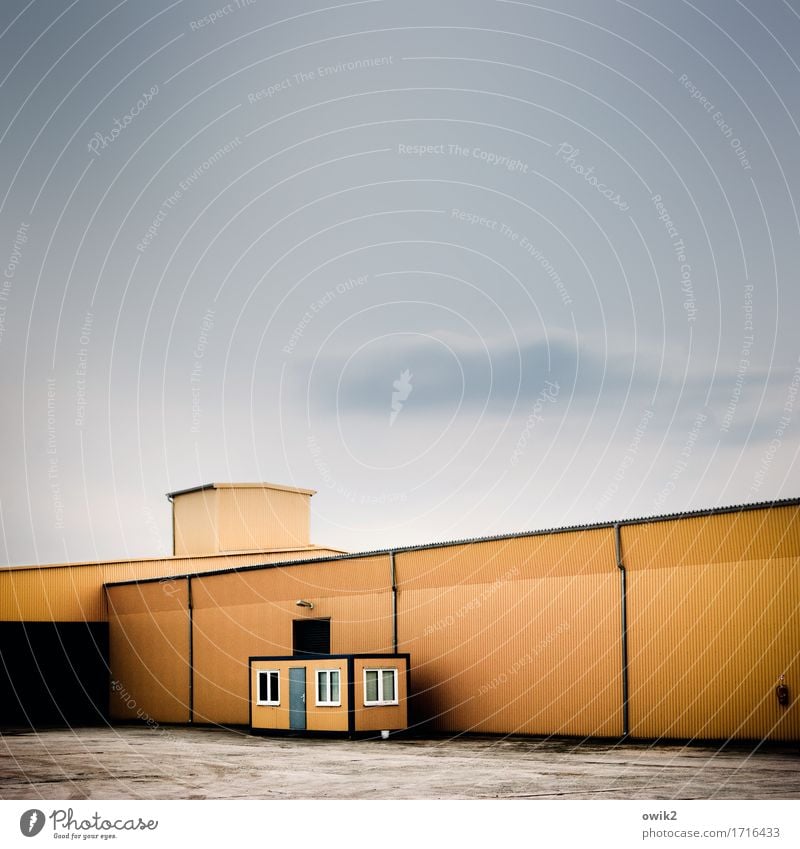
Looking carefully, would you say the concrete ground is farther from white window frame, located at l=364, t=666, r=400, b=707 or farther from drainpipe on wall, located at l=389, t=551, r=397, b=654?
drainpipe on wall, located at l=389, t=551, r=397, b=654

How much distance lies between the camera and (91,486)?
33.8m

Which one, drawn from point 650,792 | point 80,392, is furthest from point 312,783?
point 80,392

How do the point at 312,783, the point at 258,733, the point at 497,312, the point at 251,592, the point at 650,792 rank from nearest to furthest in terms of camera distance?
the point at 650,792 < the point at 312,783 < the point at 497,312 < the point at 258,733 < the point at 251,592

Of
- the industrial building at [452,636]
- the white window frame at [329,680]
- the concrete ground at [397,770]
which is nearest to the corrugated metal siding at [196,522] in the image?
the industrial building at [452,636]

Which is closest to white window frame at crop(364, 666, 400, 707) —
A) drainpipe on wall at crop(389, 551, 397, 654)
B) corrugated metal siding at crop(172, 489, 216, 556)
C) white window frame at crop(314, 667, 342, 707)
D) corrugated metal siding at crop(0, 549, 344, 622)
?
white window frame at crop(314, 667, 342, 707)

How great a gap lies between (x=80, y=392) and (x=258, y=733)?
55.4ft

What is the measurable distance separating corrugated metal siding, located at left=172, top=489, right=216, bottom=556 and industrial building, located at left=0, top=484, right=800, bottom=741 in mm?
3867

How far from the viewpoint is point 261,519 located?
6247 cm

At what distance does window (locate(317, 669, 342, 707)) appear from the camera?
1476 inches

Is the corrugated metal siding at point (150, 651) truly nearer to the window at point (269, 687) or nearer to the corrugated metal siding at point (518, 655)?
the window at point (269, 687)

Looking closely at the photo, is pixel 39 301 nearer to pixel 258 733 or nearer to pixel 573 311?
pixel 573 311

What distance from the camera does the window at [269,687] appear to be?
1560 inches

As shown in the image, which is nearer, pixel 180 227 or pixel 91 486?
pixel 180 227

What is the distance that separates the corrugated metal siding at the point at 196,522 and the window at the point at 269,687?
2128cm
